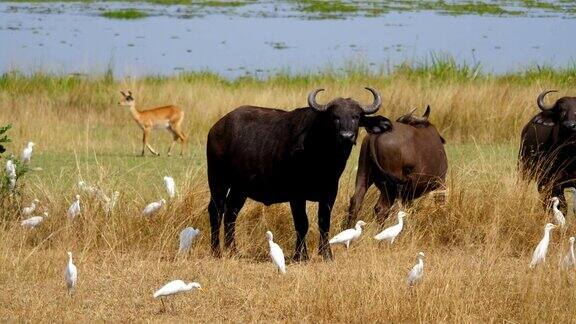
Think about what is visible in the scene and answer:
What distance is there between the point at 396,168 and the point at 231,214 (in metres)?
1.49

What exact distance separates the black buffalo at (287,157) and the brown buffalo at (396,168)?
0.73m

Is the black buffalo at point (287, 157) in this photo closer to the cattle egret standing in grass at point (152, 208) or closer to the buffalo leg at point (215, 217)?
the buffalo leg at point (215, 217)

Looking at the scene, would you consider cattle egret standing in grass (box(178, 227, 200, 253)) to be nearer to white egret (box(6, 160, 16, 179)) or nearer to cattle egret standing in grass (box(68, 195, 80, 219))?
cattle egret standing in grass (box(68, 195, 80, 219))

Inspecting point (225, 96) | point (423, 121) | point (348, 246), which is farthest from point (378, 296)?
point (225, 96)

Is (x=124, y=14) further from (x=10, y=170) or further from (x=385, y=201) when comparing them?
(x=385, y=201)

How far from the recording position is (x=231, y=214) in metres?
9.93

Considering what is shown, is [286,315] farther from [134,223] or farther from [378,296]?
[134,223]

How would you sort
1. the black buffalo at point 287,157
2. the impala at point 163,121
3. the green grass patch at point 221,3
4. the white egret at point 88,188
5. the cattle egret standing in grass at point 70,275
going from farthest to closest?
the green grass patch at point 221,3, the impala at point 163,121, the white egret at point 88,188, the black buffalo at point 287,157, the cattle egret standing in grass at point 70,275

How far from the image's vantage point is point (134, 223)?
9.98 meters

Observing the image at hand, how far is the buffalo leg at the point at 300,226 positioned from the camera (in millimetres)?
9473

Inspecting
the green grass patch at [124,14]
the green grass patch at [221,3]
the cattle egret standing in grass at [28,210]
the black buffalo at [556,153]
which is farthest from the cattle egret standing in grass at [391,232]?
the green grass patch at [221,3]

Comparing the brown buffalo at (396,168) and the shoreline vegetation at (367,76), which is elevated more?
the brown buffalo at (396,168)

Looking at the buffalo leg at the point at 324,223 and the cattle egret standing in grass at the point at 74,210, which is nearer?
the buffalo leg at the point at 324,223

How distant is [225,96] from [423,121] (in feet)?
27.2
